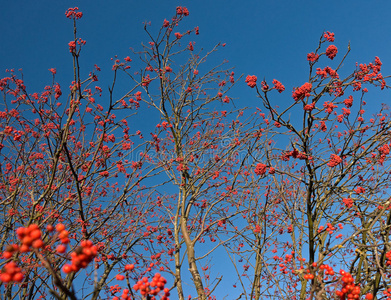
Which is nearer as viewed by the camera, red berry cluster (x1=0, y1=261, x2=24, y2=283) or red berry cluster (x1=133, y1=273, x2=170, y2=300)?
red berry cluster (x1=0, y1=261, x2=24, y2=283)

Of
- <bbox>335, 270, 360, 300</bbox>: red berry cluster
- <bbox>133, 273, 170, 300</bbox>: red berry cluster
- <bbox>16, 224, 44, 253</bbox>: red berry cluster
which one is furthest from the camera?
<bbox>335, 270, 360, 300</bbox>: red berry cluster

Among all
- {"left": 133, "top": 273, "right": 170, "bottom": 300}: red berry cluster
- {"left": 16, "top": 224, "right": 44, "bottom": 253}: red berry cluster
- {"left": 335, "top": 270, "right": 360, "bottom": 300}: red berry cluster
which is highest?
{"left": 16, "top": 224, "right": 44, "bottom": 253}: red berry cluster

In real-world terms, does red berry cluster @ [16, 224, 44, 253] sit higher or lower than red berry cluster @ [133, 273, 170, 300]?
higher

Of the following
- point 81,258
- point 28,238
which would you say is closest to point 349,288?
point 81,258

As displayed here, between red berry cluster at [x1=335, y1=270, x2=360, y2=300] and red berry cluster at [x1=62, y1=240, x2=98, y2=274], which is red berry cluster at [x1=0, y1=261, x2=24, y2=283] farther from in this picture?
red berry cluster at [x1=335, y1=270, x2=360, y2=300]

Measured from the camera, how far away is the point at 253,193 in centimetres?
795

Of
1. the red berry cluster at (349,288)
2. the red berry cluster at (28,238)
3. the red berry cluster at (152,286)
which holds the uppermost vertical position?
the red berry cluster at (28,238)

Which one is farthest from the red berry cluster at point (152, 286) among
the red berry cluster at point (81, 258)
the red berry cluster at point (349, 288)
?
the red berry cluster at point (349, 288)

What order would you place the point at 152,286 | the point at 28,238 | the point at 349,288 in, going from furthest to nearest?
1. the point at 349,288
2. the point at 152,286
3. the point at 28,238

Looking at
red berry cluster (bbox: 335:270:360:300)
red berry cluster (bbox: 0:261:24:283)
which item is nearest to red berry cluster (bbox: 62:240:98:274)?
red berry cluster (bbox: 0:261:24:283)

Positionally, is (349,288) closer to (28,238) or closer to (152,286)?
(152,286)

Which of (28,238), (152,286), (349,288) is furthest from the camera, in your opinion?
(349,288)

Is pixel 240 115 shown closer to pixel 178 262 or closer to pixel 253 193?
pixel 253 193

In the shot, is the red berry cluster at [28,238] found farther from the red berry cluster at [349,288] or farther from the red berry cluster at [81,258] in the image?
the red berry cluster at [349,288]
